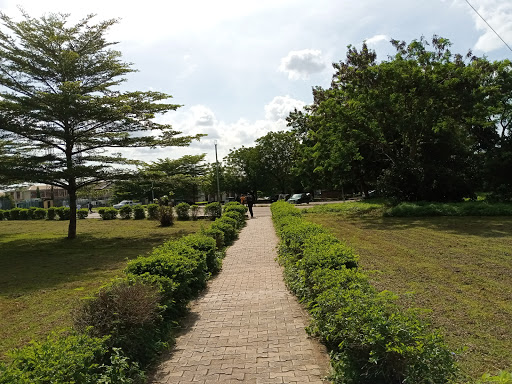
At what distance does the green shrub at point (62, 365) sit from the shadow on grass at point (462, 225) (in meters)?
12.4

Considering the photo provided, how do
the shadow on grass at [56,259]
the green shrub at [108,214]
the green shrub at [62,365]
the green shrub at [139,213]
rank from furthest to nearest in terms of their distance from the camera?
the green shrub at [108,214] < the green shrub at [139,213] < the shadow on grass at [56,259] < the green shrub at [62,365]

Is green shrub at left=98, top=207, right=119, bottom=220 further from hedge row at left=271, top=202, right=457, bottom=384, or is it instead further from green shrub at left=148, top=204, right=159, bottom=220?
hedge row at left=271, top=202, right=457, bottom=384

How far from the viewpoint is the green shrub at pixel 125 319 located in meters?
3.56

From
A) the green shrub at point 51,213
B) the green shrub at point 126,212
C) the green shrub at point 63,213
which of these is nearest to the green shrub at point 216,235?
the green shrub at point 126,212

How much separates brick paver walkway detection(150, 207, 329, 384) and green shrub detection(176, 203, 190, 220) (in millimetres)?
17721

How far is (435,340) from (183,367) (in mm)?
2342

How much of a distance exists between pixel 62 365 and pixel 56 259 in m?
10.9

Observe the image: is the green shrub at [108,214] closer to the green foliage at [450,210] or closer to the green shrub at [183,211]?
the green shrub at [183,211]

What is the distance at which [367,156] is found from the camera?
95.6ft

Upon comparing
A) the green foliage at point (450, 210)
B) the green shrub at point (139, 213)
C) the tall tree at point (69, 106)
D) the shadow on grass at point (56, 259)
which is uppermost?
the tall tree at point (69, 106)

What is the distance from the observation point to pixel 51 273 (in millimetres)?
9617

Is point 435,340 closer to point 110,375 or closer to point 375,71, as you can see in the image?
point 110,375

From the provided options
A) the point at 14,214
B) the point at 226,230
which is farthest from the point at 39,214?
the point at 226,230

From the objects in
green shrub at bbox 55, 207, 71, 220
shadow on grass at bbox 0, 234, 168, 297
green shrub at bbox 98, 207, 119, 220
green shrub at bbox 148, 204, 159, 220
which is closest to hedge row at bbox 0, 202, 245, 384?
shadow on grass at bbox 0, 234, 168, 297
